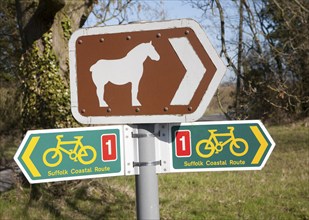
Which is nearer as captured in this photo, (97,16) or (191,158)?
(191,158)

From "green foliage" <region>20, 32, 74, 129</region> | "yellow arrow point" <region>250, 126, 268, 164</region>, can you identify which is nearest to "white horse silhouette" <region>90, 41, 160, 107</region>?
"yellow arrow point" <region>250, 126, 268, 164</region>

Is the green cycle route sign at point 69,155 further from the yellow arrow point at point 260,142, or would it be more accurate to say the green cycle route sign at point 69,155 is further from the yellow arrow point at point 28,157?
the yellow arrow point at point 260,142

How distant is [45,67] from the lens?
5.89m

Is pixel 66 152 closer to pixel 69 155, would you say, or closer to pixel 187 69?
pixel 69 155

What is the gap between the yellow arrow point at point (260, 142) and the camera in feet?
6.31

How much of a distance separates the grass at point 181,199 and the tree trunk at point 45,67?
97 cm

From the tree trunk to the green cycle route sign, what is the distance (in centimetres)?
399

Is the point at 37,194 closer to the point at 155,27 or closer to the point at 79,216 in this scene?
the point at 79,216

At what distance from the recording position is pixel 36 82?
5938 millimetres

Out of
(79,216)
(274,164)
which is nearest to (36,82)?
(79,216)

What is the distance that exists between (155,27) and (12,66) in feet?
52.1

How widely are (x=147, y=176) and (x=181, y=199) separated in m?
4.39

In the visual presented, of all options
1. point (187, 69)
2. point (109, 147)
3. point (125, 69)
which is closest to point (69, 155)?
point (109, 147)

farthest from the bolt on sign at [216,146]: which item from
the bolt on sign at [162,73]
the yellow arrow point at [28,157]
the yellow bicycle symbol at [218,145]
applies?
the yellow arrow point at [28,157]
